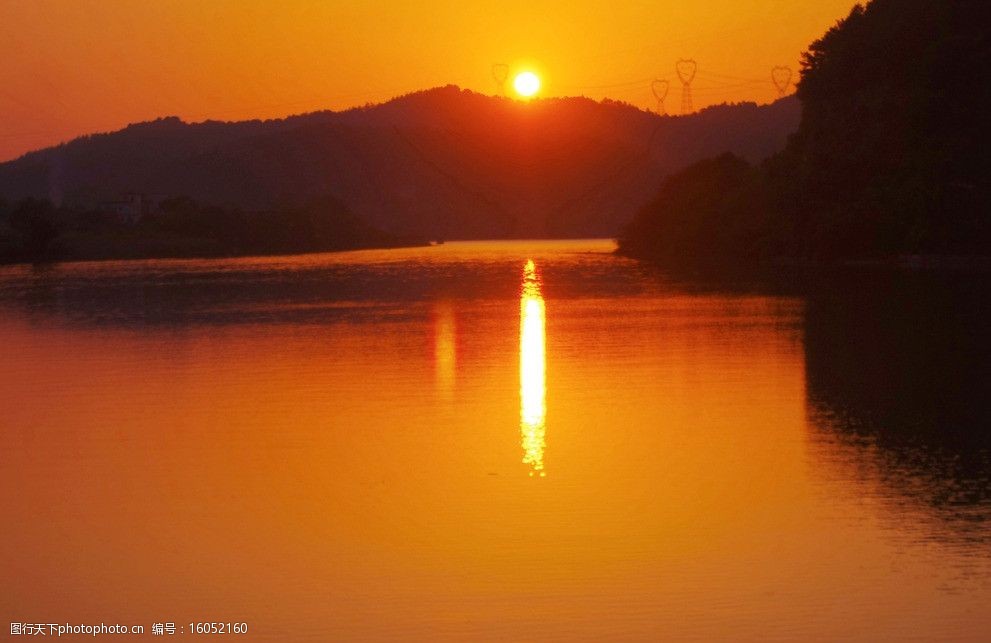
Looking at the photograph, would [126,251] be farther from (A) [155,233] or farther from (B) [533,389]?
(B) [533,389]

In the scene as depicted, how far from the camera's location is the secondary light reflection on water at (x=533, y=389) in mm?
15023

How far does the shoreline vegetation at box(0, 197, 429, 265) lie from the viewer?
12400cm

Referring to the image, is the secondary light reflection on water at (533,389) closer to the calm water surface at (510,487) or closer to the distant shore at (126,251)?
the calm water surface at (510,487)

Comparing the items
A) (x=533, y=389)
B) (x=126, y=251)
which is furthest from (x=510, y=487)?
(x=126, y=251)

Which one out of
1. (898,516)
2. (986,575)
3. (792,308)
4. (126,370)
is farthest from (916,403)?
(792,308)

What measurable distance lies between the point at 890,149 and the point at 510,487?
183 feet

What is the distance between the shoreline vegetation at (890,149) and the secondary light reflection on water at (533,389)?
95.8ft

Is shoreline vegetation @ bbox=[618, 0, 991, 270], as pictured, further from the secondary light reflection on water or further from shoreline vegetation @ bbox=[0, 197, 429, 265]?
shoreline vegetation @ bbox=[0, 197, 429, 265]

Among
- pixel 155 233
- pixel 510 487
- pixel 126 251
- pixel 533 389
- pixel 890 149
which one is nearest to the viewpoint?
pixel 510 487

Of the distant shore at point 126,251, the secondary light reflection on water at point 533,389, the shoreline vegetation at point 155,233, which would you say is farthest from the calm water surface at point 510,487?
the distant shore at point 126,251

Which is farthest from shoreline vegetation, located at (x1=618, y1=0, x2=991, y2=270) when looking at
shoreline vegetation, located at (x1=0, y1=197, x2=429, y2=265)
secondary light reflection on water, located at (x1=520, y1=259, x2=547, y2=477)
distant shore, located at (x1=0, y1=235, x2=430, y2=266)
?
distant shore, located at (x1=0, y1=235, x2=430, y2=266)

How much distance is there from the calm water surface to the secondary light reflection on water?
0.09 m

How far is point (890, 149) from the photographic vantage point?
212 feet

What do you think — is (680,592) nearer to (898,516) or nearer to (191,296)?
(898,516)
